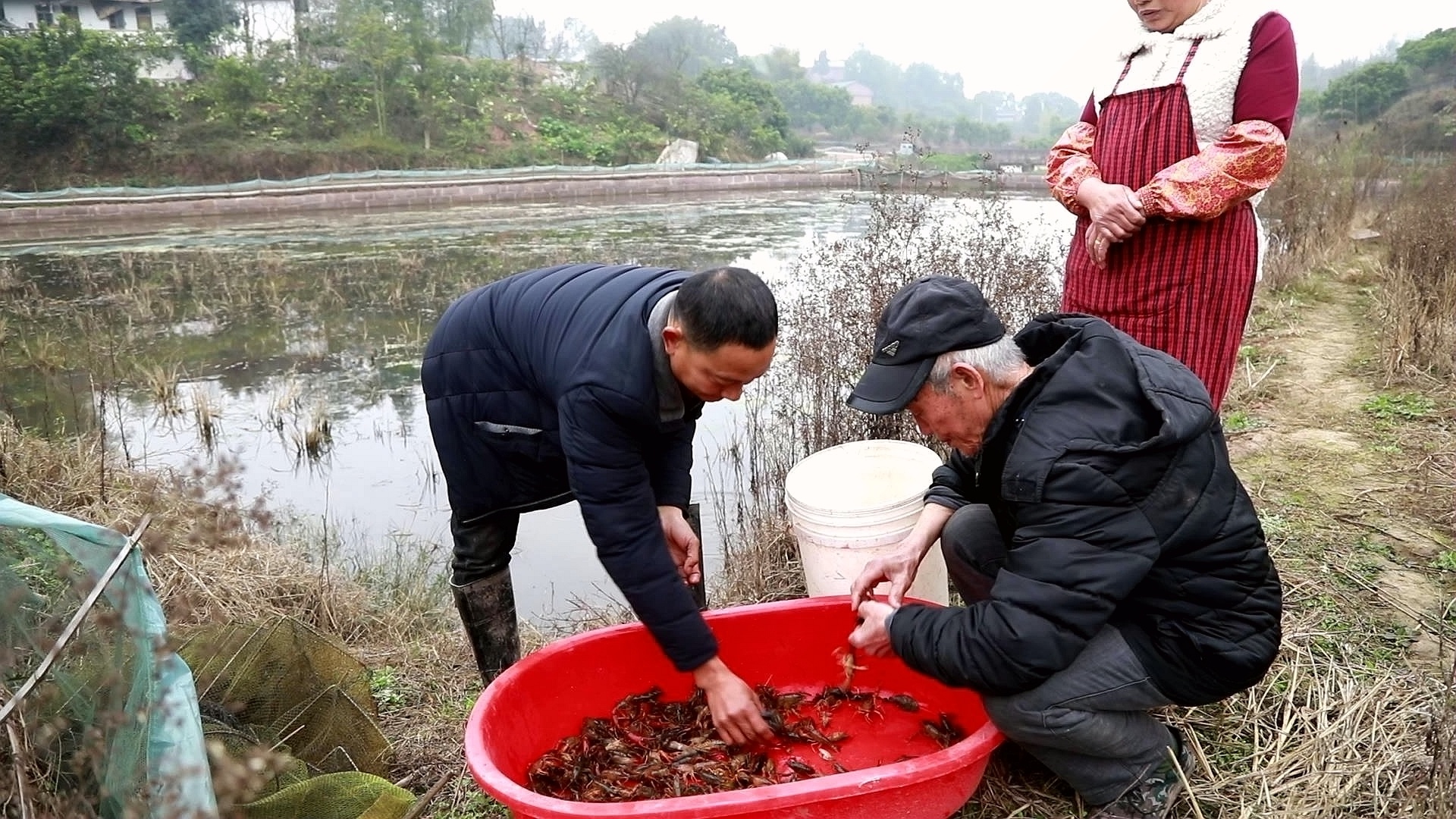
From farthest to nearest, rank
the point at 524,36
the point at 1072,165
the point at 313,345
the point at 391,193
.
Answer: the point at 524,36
the point at 391,193
the point at 313,345
the point at 1072,165

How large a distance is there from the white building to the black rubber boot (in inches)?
1471

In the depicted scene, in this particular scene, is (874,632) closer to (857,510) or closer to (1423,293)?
(857,510)

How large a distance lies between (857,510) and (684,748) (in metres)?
0.81

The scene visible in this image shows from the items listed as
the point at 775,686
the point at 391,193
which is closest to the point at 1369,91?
the point at 391,193

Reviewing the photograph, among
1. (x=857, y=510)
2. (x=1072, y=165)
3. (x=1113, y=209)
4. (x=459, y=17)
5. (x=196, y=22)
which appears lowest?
(x=857, y=510)

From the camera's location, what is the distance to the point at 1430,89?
20.2 m

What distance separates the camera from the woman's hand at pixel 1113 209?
2.41 m

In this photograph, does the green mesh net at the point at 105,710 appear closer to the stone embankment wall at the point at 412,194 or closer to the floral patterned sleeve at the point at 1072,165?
the floral patterned sleeve at the point at 1072,165

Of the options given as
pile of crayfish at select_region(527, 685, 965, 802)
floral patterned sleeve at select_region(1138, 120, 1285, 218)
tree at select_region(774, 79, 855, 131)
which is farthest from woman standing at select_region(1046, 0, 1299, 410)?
tree at select_region(774, 79, 855, 131)

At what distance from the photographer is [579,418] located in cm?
202

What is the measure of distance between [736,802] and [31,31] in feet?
118

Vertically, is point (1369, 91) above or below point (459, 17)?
below

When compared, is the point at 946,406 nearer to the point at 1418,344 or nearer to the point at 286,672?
the point at 286,672

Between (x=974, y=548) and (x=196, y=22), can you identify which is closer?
(x=974, y=548)
